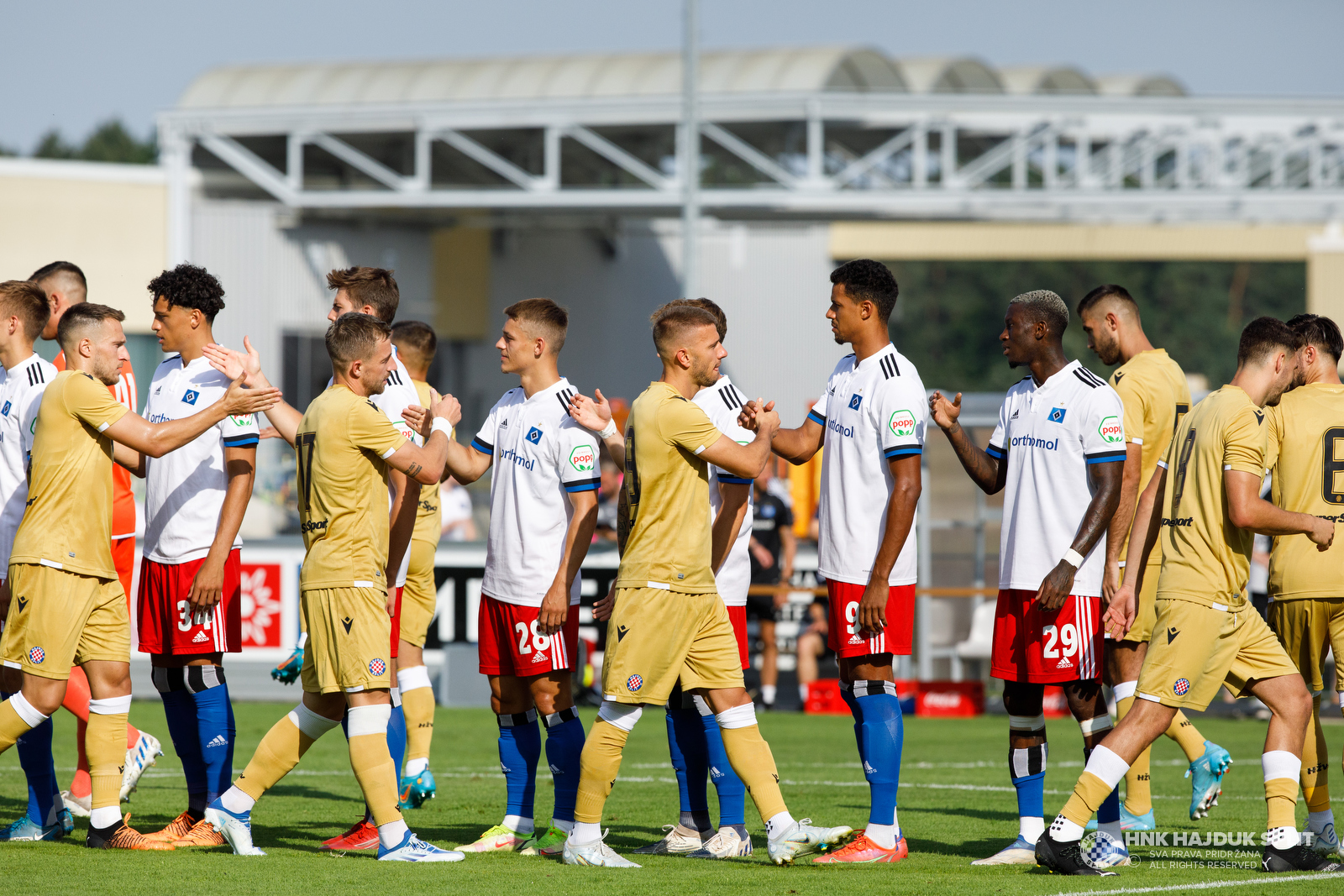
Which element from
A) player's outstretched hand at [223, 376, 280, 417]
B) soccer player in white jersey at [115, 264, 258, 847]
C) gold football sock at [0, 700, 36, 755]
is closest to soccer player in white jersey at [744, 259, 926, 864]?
player's outstretched hand at [223, 376, 280, 417]

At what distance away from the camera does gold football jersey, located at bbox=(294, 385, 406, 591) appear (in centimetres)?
630

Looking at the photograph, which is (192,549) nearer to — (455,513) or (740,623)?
(740,623)

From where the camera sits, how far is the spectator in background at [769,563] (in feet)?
49.4

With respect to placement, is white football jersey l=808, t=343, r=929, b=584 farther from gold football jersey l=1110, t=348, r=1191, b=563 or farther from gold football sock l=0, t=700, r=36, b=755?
gold football sock l=0, t=700, r=36, b=755

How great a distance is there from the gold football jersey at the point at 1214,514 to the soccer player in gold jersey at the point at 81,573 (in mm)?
3868

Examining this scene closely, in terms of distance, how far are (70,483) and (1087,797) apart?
4450mm

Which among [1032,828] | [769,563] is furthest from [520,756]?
[769,563]

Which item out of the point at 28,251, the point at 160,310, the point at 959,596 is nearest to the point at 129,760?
the point at 160,310

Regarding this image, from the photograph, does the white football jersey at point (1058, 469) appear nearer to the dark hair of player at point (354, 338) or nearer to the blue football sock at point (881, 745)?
the blue football sock at point (881, 745)

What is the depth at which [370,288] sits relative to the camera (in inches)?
Result: 294

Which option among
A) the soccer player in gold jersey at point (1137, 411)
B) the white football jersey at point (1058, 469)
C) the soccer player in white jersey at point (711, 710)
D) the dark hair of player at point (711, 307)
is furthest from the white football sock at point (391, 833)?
the soccer player in gold jersey at point (1137, 411)

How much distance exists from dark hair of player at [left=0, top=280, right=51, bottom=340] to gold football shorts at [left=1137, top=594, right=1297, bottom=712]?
5.27m

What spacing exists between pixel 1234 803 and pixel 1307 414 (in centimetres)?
302

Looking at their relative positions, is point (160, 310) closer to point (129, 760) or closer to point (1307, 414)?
point (129, 760)
